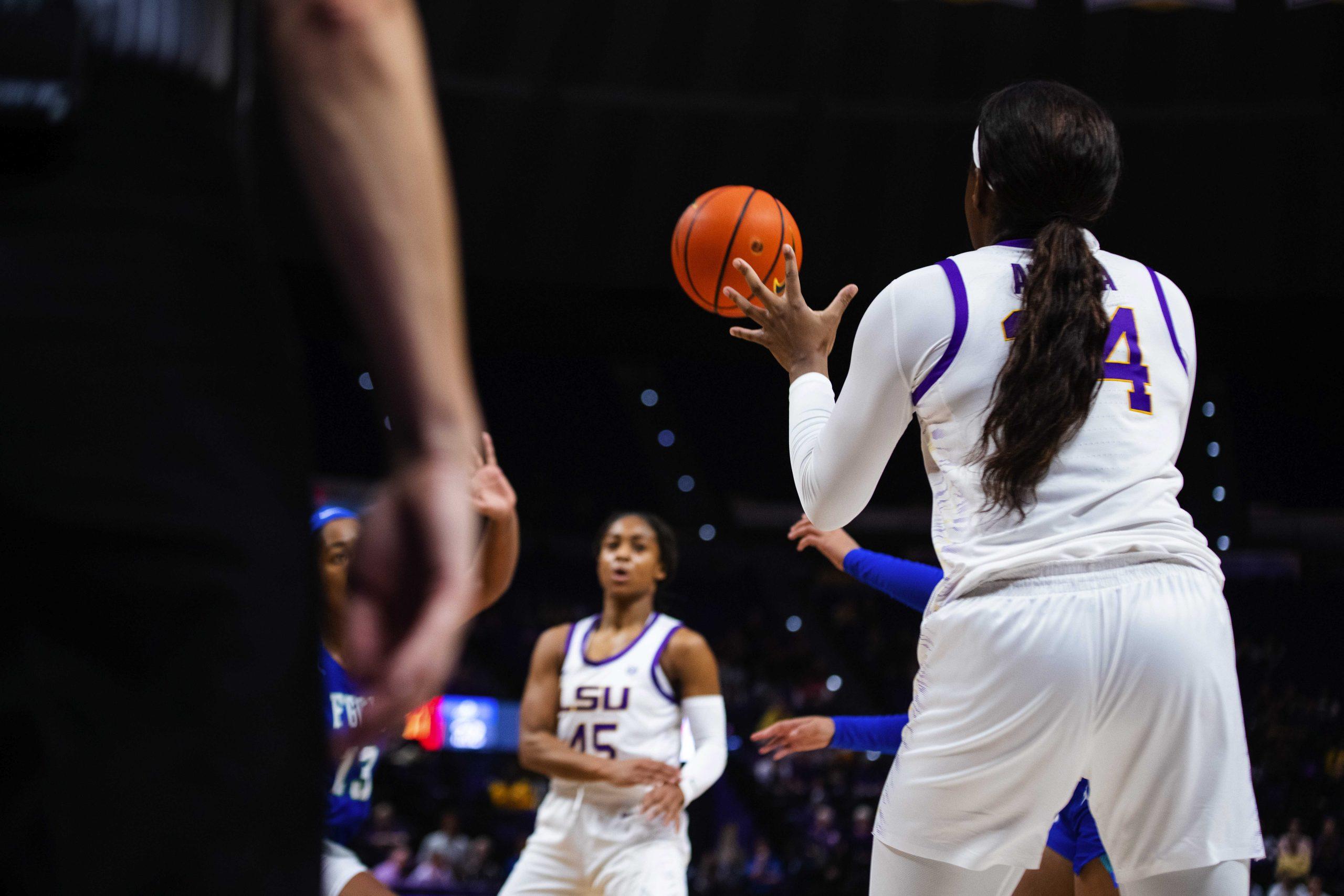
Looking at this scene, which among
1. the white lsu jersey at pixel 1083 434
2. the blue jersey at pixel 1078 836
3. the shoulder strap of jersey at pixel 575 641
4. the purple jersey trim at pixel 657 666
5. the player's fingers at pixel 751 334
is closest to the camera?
the white lsu jersey at pixel 1083 434

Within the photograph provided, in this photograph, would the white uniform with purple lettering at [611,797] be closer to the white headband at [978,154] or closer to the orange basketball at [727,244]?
the orange basketball at [727,244]

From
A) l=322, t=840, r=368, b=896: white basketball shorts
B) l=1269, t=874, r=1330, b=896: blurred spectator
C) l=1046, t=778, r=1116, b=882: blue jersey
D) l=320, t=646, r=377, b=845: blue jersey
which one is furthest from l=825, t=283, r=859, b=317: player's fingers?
l=1269, t=874, r=1330, b=896: blurred spectator

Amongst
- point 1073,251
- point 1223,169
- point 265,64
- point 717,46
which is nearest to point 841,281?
point 717,46

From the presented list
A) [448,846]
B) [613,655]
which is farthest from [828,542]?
[448,846]

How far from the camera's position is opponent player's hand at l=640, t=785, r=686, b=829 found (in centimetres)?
521

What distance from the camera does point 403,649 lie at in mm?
806

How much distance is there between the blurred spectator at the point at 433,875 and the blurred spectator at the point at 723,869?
9.78ft

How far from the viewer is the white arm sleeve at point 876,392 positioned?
2.33 meters

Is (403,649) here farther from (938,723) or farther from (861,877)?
(861,877)

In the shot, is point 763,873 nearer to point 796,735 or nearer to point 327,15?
point 796,735

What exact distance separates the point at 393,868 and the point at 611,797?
997 cm

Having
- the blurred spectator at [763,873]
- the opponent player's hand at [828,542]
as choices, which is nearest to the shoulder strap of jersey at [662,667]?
the opponent player's hand at [828,542]

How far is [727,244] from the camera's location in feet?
12.6

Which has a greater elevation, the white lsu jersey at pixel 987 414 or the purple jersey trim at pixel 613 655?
the white lsu jersey at pixel 987 414
